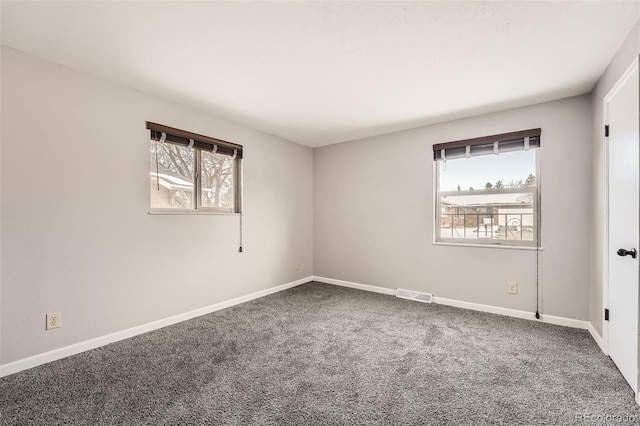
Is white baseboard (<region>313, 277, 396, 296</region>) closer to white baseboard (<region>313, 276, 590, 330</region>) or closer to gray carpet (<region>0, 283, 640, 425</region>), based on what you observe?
white baseboard (<region>313, 276, 590, 330</region>)

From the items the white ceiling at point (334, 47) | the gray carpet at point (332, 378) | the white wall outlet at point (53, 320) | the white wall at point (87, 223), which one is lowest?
the gray carpet at point (332, 378)

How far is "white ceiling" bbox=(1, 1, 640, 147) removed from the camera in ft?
5.50

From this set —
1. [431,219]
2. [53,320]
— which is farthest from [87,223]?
[431,219]

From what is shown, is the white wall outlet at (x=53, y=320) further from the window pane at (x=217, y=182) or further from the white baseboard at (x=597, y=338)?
the white baseboard at (x=597, y=338)

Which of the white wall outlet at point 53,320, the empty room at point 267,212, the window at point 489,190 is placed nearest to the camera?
the empty room at point 267,212

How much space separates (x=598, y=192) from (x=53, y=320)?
4.57 metres

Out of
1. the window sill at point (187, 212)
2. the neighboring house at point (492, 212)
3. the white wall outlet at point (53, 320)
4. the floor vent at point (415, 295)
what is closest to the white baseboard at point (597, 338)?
the neighboring house at point (492, 212)

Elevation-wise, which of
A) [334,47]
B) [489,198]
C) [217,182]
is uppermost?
[334,47]

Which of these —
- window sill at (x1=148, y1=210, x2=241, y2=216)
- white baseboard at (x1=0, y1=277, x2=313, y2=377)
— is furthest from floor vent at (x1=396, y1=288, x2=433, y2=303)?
window sill at (x1=148, y1=210, x2=241, y2=216)

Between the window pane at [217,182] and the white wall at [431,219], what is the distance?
1.59 metres

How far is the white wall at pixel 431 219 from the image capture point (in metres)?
2.84

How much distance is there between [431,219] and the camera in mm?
3674

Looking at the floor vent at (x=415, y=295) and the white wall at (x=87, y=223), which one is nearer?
the white wall at (x=87, y=223)

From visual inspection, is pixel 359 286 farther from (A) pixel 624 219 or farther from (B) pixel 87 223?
(B) pixel 87 223
